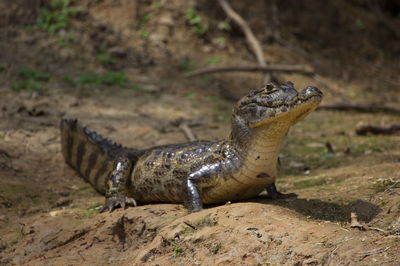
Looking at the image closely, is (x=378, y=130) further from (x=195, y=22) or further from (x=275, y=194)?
(x=195, y=22)

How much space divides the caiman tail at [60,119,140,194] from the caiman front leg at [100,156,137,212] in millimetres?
84

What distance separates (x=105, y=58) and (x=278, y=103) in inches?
254

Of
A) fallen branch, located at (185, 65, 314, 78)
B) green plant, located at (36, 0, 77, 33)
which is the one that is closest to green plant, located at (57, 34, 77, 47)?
green plant, located at (36, 0, 77, 33)

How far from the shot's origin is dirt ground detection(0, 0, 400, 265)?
3.95m

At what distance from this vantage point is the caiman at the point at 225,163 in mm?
4477

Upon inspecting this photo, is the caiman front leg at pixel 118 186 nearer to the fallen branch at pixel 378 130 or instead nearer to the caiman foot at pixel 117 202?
the caiman foot at pixel 117 202

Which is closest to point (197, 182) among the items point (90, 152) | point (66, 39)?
point (90, 152)

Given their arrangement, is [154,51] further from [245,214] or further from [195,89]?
[245,214]

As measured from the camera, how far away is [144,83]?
9914 mm

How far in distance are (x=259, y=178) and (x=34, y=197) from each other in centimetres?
238

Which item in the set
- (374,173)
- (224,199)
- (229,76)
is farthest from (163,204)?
(229,76)

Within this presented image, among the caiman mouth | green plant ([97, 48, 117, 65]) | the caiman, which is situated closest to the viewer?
the caiman mouth

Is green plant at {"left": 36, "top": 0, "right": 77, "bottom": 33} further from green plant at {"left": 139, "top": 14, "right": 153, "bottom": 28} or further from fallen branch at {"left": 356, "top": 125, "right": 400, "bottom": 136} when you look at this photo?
fallen branch at {"left": 356, "top": 125, "right": 400, "bottom": 136}

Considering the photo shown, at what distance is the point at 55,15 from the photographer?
10.8 meters
